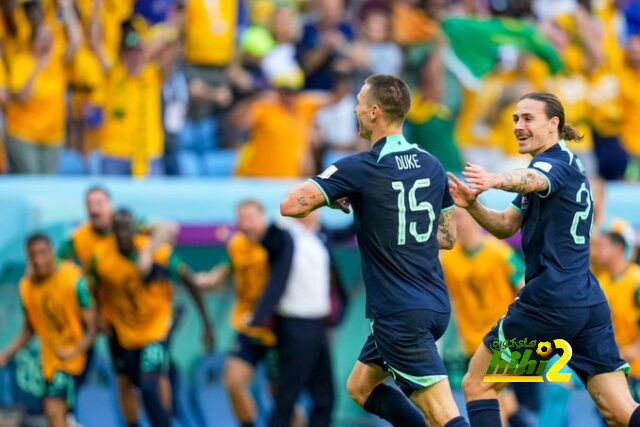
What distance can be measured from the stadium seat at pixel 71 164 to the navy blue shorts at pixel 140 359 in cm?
228

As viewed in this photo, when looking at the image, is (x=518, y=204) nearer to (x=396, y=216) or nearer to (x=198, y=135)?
(x=396, y=216)

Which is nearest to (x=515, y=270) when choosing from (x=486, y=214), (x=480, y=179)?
(x=486, y=214)

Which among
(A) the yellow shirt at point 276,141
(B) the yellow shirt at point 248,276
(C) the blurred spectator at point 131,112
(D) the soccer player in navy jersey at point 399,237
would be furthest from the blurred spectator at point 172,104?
(D) the soccer player in navy jersey at point 399,237

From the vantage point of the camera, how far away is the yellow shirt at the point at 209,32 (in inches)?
596

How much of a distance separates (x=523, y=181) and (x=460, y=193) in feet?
1.48

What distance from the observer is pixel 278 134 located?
14.9 m

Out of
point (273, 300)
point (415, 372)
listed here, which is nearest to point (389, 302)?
point (415, 372)

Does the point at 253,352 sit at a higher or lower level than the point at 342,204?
lower

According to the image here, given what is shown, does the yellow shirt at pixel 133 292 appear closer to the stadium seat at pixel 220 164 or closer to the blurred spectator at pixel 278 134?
the blurred spectator at pixel 278 134

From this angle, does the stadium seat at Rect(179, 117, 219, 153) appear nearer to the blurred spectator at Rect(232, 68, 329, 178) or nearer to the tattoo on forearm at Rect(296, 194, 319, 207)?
the blurred spectator at Rect(232, 68, 329, 178)

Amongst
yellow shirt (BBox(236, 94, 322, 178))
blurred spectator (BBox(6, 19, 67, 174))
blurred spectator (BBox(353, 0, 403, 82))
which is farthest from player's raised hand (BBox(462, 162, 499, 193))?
blurred spectator (BBox(353, 0, 403, 82))

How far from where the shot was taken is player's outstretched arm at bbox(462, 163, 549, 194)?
793cm

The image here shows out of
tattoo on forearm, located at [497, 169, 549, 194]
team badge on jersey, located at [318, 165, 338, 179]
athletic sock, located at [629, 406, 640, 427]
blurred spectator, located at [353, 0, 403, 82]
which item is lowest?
athletic sock, located at [629, 406, 640, 427]

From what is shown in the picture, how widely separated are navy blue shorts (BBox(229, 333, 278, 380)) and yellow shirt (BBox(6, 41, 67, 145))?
266cm
